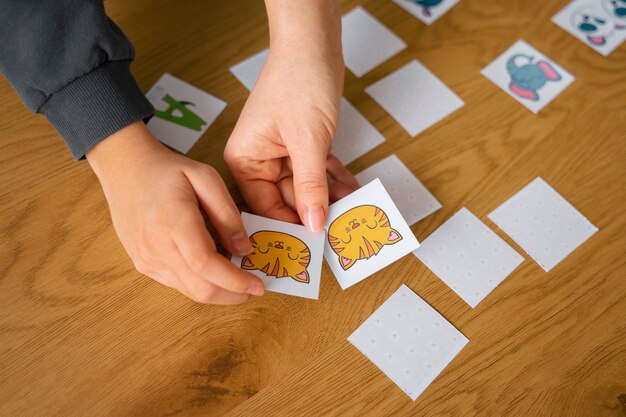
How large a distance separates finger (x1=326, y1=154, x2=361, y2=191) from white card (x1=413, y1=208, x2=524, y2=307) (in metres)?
0.16

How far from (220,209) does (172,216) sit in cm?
7

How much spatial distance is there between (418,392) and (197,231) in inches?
14.9

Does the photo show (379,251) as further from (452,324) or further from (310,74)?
(310,74)

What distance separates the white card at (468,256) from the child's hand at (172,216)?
30 cm

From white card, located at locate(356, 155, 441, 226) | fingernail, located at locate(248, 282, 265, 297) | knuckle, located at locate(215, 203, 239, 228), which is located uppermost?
knuckle, located at locate(215, 203, 239, 228)

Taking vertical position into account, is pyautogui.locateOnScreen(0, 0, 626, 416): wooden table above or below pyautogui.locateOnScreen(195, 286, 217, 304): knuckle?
below

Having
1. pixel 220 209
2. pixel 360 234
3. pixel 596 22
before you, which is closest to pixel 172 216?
pixel 220 209

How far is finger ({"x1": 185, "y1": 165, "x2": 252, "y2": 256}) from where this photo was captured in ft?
2.14

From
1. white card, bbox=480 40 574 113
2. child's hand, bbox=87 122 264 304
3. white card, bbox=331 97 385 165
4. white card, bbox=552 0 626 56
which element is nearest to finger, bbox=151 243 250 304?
child's hand, bbox=87 122 264 304

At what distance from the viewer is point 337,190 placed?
0.77m

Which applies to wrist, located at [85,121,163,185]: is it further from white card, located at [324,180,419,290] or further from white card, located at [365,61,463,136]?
white card, located at [365,61,463,136]

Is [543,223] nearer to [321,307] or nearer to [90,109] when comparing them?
[321,307]

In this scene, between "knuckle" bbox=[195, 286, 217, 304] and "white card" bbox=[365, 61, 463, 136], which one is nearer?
"knuckle" bbox=[195, 286, 217, 304]

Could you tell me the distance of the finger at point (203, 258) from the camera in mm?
593
